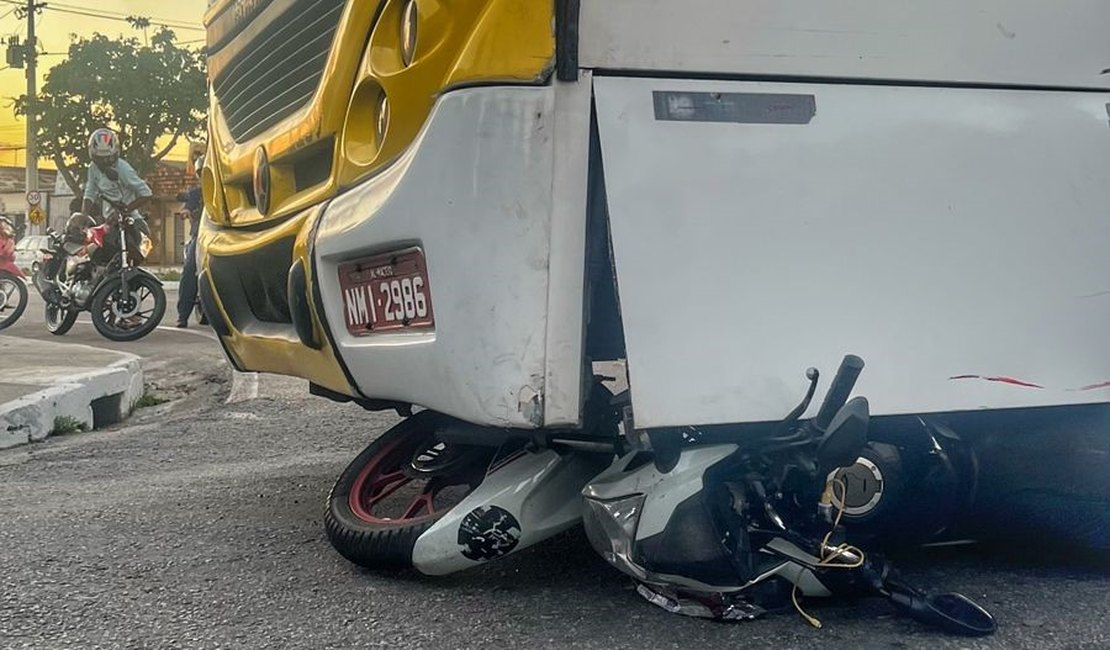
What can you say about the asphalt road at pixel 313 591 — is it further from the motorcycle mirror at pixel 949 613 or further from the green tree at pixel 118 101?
the green tree at pixel 118 101

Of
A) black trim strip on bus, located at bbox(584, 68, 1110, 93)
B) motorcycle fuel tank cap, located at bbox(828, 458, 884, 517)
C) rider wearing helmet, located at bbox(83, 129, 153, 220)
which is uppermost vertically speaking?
rider wearing helmet, located at bbox(83, 129, 153, 220)

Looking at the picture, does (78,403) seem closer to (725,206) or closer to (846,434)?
(725,206)

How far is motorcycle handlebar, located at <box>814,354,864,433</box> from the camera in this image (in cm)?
202

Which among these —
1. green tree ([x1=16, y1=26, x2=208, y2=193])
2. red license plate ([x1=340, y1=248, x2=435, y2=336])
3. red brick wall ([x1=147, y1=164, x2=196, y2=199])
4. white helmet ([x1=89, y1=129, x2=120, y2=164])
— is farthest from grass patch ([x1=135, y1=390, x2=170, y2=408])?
red brick wall ([x1=147, y1=164, x2=196, y2=199])

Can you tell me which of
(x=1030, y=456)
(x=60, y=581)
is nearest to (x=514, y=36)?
(x=1030, y=456)

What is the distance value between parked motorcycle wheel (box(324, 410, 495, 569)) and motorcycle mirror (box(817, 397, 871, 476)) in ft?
2.79

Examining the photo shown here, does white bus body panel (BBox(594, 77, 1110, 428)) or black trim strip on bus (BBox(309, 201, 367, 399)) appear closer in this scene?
white bus body panel (BBox(594, 77, 1110, 428))

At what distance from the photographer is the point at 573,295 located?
6.71 feet

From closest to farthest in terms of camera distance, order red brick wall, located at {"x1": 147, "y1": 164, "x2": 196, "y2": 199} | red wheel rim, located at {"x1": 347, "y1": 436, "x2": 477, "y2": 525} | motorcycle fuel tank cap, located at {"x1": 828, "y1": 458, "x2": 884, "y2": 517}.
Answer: motorcycle fuel tank cap, located at {"x1": 828, "y1": 458, "x2": 884, "y2": 517} < red wheel rim, located at {"x1": 347, "y1": 436, "x2": 477, "y2": 525} < red brick wall, located at {"x1": 147, "y1": 164, "x2": 196, "y2": 199}

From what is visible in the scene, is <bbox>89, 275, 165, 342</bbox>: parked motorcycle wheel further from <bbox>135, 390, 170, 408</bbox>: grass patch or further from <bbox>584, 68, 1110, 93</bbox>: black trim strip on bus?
<bbox>584, 68, 1110, 93</bbox>: black trim strip on bus

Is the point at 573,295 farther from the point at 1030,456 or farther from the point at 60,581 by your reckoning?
the point at 60,581

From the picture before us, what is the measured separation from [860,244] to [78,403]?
432 cm

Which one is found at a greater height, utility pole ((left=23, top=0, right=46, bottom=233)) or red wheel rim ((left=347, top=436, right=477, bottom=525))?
utility pole ((left=23, top=0, right=46, bottom=233))

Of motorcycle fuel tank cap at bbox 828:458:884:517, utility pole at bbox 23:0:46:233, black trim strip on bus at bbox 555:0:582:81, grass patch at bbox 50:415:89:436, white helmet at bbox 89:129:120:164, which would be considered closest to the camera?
black trim strip on bus at bbox 555:0:582:81
